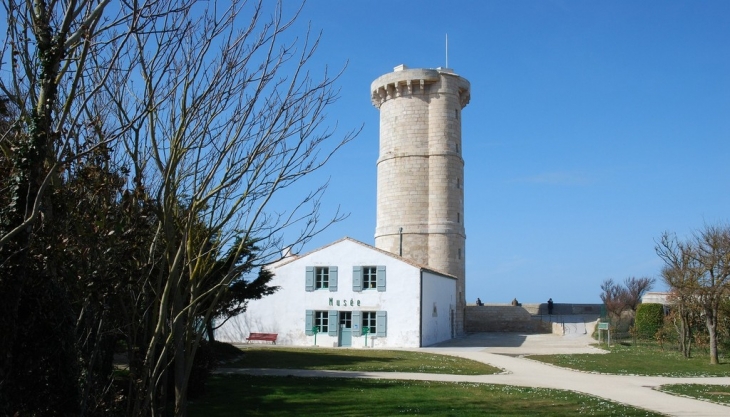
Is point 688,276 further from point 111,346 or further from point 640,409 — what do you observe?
point 111,346

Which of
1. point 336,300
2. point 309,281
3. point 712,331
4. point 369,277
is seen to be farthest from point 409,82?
point 712,331

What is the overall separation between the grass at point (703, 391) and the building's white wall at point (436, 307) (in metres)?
14.8

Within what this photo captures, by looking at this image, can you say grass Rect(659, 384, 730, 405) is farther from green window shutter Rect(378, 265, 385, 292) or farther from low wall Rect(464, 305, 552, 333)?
low wall Rect(464, 305, 552, 333)

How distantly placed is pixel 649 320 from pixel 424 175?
44.4ft

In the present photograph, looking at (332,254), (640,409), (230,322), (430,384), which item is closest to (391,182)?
(332,254)

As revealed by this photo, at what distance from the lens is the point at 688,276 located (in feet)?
70.0

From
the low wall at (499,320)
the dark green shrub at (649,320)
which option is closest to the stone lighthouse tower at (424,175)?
the low wall at (499,320)

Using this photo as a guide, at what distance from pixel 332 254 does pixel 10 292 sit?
→ 2576cm

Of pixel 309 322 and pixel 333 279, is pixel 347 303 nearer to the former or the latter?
pixel 333 279

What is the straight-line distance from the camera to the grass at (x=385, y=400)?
10914 millimetres

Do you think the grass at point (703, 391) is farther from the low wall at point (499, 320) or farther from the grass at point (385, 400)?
the low wall at point (499, 320)

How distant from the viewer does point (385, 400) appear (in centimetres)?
1202

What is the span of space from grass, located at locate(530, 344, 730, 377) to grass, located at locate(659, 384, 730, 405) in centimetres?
276

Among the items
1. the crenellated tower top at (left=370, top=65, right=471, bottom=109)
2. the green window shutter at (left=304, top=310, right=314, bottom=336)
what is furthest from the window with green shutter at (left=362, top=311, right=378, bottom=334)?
the crenellated tower top at (left=370, top=65, right=471, bottom=109)
